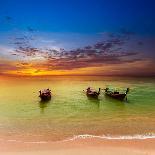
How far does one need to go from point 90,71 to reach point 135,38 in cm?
74

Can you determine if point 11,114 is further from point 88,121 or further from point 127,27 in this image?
point 127,27

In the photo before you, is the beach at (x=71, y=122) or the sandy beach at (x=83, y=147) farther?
the beach at (x=71, y=122)

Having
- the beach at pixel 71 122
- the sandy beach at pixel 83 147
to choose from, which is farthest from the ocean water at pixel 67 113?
the sandy beach at pixel 83 147

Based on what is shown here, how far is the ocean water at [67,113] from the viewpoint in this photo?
440cm

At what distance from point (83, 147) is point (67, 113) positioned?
1488 mm

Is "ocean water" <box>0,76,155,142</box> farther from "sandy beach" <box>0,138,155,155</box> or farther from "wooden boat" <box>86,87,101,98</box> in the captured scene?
"sandy beach" <box>0,138,155,155</box>

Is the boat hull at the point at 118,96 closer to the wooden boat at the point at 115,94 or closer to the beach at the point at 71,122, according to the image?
the wooden boat at the point at 115,94

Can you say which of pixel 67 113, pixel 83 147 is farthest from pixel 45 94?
pixel 83 147

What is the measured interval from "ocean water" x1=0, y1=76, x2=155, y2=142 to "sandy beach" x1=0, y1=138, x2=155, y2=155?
22cm

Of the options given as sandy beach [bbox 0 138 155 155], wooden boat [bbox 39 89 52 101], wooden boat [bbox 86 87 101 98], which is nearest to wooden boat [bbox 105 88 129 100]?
wooden boat [bbox 86 87 101 98]

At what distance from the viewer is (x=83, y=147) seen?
379 centimetres

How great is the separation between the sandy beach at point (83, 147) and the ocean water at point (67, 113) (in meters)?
0.22

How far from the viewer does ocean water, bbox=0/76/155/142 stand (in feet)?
14.4

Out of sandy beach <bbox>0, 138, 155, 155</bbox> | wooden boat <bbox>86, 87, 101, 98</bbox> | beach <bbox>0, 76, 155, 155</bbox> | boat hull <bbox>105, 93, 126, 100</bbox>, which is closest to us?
sandy beach <bbox>0, 138, 155, 155</bbox>
